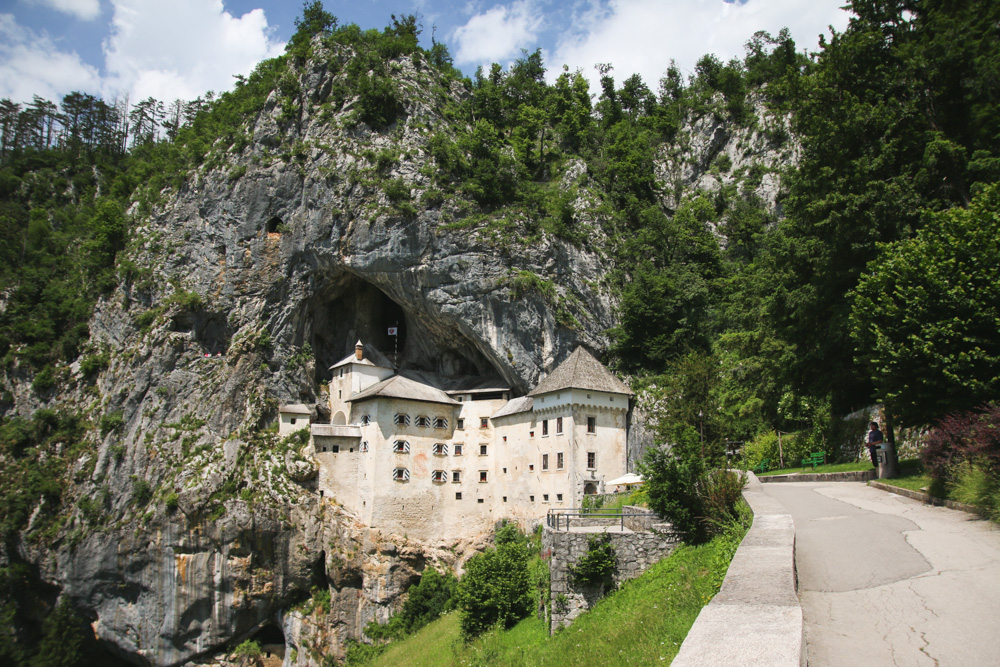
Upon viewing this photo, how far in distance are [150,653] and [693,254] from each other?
4556 cm

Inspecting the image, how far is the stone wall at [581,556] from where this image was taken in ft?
54.4

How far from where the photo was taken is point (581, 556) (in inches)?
702

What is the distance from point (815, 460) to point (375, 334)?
110 ft

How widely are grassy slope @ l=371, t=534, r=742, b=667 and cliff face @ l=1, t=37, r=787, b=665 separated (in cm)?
2056

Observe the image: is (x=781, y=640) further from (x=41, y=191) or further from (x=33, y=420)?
(x=41, y=191)

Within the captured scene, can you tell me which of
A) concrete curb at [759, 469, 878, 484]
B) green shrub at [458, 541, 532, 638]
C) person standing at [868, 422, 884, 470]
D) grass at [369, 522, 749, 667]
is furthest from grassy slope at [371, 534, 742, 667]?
concrete curb at [759, 469, 878, 484]

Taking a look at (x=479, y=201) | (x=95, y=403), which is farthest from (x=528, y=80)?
(x=95, y=403)

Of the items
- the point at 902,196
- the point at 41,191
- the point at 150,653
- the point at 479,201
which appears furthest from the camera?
the point at 41,191

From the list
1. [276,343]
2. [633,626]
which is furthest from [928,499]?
[276,343]

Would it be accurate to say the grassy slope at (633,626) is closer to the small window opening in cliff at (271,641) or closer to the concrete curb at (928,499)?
the concrete curb at (928,499)

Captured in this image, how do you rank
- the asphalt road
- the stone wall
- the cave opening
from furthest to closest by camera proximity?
the cave opening
the stone wall
the asphalt road

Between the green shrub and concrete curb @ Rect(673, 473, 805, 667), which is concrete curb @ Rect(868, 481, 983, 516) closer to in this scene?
concrete curb @ Rect(673, 473, 805, 667)

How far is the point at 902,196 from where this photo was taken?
933 inches

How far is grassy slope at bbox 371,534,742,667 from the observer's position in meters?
10.0
